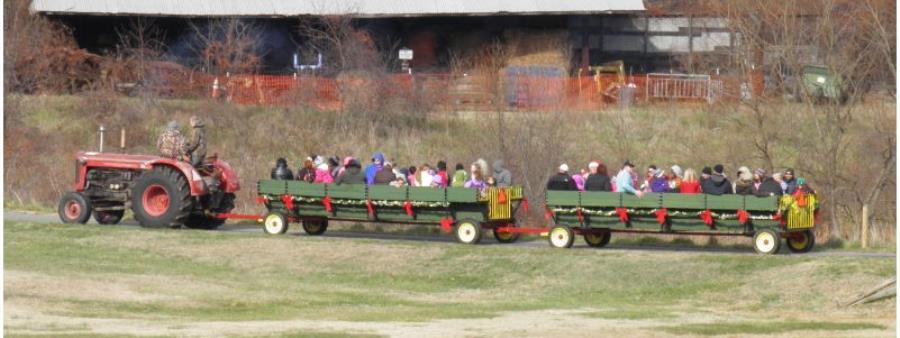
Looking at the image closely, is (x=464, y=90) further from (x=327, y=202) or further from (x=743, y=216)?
(x=743, y=216)

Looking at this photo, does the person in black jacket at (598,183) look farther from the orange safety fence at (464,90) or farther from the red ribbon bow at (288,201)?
the orange safety fence at (464,90)

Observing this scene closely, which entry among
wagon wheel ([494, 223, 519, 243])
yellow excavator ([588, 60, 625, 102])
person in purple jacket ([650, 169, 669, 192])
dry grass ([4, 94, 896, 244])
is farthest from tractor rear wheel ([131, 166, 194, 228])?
yellow excavator ([588, 60, 625, 102])

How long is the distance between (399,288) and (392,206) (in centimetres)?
517

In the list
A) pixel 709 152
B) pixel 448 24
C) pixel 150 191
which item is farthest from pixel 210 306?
pixel 448 24

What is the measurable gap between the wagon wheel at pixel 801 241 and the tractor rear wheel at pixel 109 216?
462 inches

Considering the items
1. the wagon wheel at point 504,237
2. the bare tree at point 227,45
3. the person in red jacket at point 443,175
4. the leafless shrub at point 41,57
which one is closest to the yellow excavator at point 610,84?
the bare tree at point 227,45

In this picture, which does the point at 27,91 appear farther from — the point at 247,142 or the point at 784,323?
the point at 784,323

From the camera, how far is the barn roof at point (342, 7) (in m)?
57.1

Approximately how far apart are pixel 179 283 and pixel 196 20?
3475 centimetres

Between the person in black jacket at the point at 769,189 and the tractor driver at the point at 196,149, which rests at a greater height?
the tractor driver at the point at 196,149

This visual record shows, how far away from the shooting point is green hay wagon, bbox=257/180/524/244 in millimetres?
29391

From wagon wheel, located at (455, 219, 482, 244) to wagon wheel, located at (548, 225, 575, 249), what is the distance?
123cm

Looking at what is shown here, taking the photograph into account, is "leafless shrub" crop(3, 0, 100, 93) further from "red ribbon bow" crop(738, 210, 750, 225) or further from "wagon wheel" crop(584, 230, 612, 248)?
"red ribbon bow" crop(738, 210, 750, 225)

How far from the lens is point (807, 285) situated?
23.7 metres
